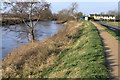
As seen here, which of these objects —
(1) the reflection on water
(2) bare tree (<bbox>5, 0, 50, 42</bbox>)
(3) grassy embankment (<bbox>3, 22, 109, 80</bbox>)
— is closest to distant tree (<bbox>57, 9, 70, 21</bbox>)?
(1) the reflection on water

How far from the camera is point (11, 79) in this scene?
9180mm

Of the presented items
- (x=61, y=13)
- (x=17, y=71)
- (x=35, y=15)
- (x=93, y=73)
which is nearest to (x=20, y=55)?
(x=17, y=71)

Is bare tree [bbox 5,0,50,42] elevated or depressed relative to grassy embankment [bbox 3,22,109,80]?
elevated

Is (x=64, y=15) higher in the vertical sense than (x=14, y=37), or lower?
higher

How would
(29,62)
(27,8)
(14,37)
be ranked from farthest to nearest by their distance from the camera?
(14,37) < (27,8) < (29,62)

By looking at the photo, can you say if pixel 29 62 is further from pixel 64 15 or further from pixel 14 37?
pixel 64 15

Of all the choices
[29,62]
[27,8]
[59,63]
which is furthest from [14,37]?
[59,63]

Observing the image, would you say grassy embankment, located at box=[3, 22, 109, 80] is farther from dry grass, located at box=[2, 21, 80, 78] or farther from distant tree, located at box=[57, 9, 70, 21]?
Answer: distant tree, located at box=[57, 9, 70, 21]

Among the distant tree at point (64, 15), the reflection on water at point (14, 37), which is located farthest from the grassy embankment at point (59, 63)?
the distant tree at point (64, 15)

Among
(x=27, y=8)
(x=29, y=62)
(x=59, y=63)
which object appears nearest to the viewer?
(x=59, y=63)

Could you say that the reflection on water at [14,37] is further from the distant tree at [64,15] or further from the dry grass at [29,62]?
the distant tree at [64,15]

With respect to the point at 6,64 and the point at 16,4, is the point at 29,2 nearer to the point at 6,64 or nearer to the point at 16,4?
the point at 16,4

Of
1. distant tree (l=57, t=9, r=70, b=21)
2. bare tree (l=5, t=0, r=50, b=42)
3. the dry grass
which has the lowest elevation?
the dry grass

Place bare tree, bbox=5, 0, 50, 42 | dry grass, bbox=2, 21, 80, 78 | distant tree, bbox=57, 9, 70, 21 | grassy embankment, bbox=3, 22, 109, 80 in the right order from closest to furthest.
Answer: grassy embankment, bbox=3, 22, 109, 80 → dry grass, bbox=2, 21, 80, 78 → bare tree, bbox=5, 0, 50, 42 → distant tree, bbox=57, 9, 70, 21
